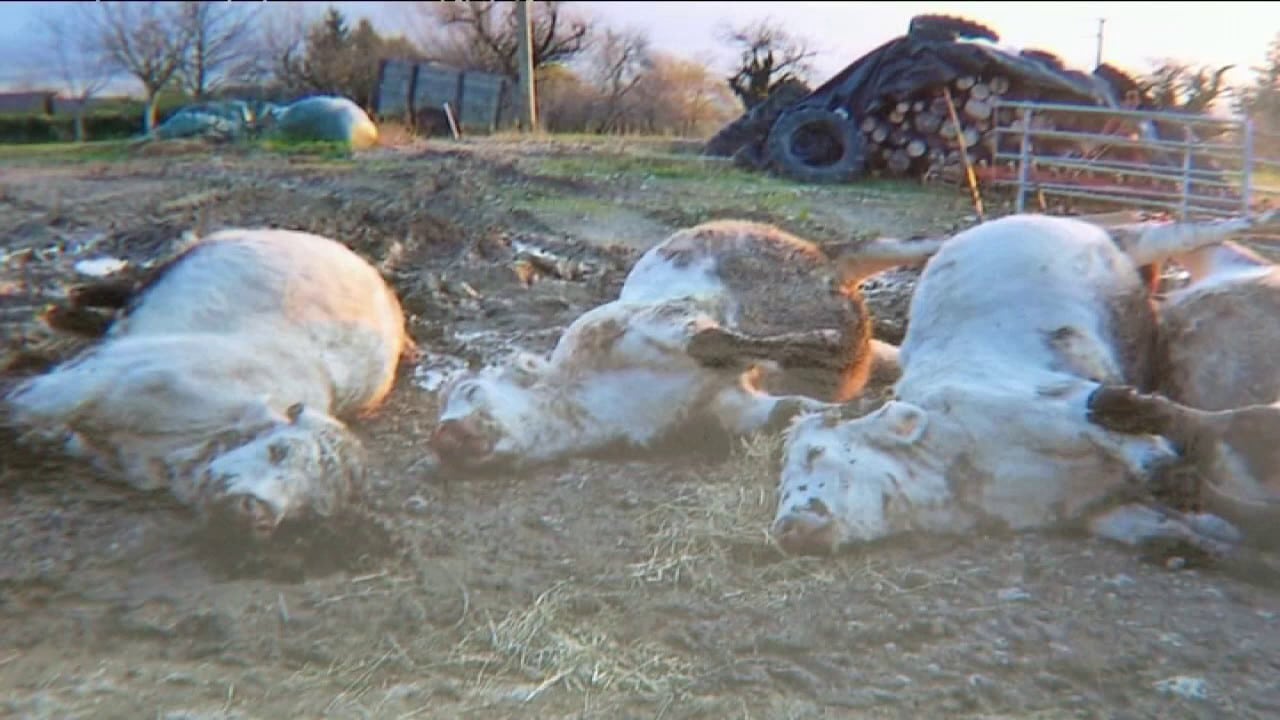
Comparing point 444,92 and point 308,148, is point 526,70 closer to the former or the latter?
point 444,92

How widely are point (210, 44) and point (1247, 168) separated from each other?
31091 millimetres

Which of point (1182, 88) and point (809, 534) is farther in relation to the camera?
point (1182, 88)

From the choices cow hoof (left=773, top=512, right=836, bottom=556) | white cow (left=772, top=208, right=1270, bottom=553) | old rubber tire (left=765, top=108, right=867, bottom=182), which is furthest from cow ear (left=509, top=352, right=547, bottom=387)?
old rubber tire (left=765, top=108, right=867, bottom=182)

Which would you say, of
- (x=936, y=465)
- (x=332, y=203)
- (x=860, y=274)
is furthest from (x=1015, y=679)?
(x=332, y=203)

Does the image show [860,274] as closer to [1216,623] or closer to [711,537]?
[711,537]

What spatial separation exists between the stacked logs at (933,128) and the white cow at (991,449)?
11.5 m

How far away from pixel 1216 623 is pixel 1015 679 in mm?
691

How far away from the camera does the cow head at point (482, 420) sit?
457 centimetres

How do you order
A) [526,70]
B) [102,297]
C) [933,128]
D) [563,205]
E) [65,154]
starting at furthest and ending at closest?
[526,70], [65,154], [933,128], [563,205], [102,297]

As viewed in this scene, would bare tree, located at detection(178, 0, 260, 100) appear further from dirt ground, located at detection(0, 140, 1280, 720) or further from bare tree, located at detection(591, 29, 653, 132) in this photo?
Answer: dirt ground, located at detection(0, 140, 1280, 720)

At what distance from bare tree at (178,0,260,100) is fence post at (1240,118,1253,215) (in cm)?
3005

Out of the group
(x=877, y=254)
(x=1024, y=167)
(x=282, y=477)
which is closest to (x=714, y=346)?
(x=877, y=254)

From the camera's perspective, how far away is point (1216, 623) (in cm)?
342

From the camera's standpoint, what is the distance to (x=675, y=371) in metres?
4.93
